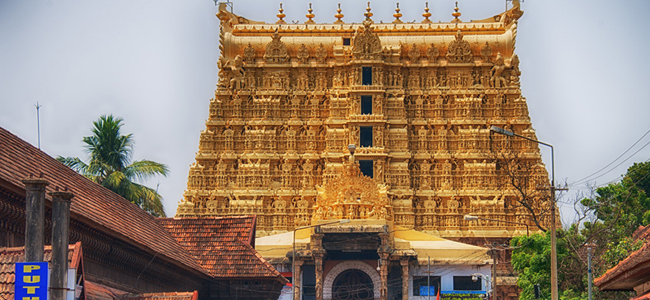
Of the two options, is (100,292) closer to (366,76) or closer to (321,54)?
(366,76)

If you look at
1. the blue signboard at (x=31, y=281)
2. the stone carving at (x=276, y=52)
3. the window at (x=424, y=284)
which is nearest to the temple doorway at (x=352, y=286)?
the window at (x=424, y=284)

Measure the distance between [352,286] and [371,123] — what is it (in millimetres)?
12820

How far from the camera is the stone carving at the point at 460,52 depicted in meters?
74.6

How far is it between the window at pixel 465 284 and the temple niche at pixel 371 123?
19.9 feet

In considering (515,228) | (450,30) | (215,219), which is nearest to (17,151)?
(215,219)

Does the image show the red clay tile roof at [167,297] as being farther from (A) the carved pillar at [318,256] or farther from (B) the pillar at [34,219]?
(A) the carved pillar at [318,256]

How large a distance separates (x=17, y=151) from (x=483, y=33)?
57233 millimetres

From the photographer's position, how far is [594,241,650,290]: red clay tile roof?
1995 centimetres

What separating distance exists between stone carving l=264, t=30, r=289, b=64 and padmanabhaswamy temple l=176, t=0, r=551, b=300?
0.22 ft

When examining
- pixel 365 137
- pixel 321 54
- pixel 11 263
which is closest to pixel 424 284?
pixel 365 137

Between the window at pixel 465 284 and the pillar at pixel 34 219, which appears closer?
the pillar at pixel 34 219

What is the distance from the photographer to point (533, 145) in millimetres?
73188

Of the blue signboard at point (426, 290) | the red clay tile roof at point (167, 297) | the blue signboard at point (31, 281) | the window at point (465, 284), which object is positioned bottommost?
the blue signboard at point (31, 281)

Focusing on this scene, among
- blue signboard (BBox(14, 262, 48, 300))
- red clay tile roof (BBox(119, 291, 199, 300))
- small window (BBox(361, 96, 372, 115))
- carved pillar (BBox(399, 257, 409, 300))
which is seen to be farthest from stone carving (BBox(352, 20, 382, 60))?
blue signboard (BBox(14, 262, 48, 300))
